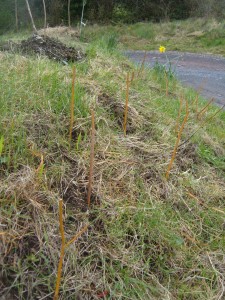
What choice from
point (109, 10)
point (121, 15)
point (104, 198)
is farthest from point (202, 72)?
point (109, 10)

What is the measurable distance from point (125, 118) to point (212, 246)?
0.96 metres

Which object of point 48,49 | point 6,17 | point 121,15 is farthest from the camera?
point 121,15

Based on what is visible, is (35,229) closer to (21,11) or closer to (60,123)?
(60,123)

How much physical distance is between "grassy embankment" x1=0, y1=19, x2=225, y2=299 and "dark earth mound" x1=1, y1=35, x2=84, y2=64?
2.79ft

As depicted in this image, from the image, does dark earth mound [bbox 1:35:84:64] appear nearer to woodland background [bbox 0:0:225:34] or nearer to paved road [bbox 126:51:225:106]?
paved road [bbox 126:51:225:106]

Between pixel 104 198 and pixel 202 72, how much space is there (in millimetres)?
6779

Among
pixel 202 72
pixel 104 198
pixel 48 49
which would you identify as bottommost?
pixel 202 72

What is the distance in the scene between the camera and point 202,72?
8609 millimetres

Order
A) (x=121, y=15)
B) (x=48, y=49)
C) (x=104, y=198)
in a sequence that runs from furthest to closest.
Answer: (x=121, y=15) < (x=48, y=49) < (x=104, y=198)

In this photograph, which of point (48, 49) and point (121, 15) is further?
point (121, 15)

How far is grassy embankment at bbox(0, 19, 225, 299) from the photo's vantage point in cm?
196

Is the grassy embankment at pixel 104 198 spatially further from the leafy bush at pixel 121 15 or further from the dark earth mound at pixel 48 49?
the leafy bush at pixel 121 15

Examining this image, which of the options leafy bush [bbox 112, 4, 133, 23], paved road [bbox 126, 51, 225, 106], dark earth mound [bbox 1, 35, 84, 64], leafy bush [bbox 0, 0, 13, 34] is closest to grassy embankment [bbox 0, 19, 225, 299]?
dark earth mound [bbox 1, 35, 84, 64]

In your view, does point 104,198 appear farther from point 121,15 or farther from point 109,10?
point 109,10
